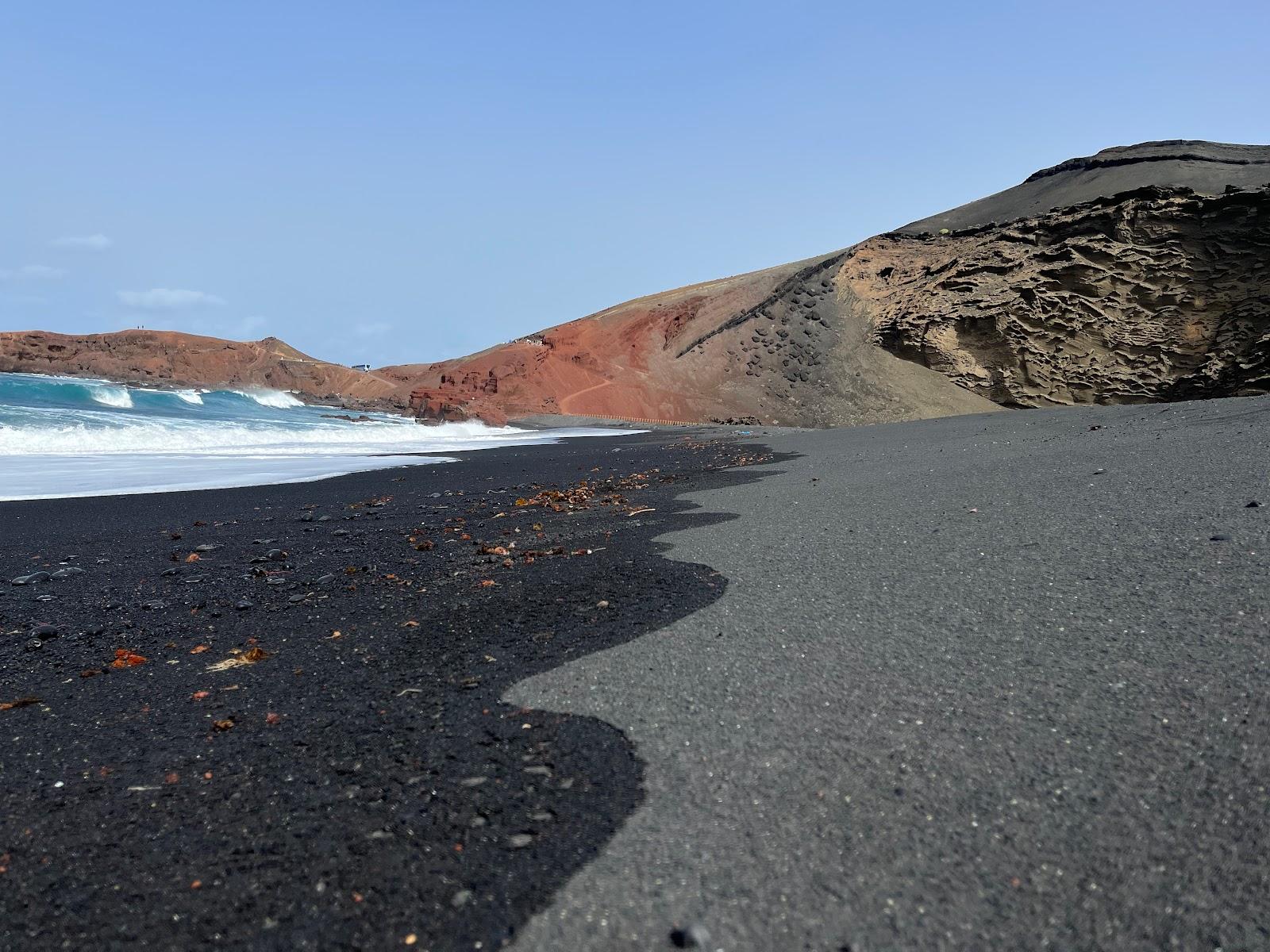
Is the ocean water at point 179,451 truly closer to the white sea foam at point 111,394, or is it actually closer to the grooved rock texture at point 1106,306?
the white sea foam at point 111,394

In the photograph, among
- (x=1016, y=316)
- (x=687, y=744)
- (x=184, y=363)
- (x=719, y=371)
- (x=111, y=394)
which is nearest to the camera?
(x=687, y=744)

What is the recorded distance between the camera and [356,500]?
8891mm

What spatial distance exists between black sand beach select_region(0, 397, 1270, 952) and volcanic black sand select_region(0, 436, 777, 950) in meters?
0.01

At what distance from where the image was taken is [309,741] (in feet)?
8.10

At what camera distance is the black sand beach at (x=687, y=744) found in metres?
1.62

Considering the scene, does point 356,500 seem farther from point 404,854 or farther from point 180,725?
point 404,854

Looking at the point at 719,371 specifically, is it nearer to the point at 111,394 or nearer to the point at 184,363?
the point at 111,394

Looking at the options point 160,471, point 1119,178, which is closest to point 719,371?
point 1119,178

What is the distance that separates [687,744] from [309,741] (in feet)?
3.76

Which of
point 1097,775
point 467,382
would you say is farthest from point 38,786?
point 467,382

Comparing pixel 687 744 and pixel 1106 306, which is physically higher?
pixel 1106 306

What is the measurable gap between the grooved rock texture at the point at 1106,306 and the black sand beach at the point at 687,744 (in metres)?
22.4

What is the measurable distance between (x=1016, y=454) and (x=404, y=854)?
6.70 meters

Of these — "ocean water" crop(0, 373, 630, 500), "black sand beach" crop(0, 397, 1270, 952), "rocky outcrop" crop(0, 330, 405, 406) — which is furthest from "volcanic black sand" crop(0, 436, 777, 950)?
"rocky outcrop" crop(0, 330, 405, 406)
